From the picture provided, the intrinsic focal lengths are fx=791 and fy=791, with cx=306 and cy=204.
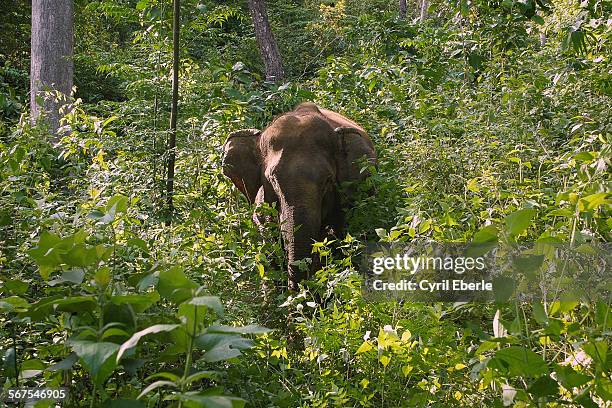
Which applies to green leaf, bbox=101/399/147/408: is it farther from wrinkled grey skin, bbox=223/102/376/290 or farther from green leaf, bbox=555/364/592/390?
wrinkled grey skin, bbox=223/102/376/290

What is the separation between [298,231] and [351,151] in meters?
1.12

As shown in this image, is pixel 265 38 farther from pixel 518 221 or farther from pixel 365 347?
pixel 518 221

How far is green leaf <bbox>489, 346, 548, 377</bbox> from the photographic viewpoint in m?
2.72

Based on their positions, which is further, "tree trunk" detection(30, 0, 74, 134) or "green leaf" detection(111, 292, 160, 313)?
"tree trunk" detection(30, 0, 74, 134)

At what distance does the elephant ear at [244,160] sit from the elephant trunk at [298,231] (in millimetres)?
684

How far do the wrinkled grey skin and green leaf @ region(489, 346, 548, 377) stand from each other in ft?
13.9

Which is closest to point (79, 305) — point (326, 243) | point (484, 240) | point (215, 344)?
point (215, 344)

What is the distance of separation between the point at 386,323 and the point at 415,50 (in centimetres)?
689

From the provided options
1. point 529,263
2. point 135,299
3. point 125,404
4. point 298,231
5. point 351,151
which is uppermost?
point 135,299

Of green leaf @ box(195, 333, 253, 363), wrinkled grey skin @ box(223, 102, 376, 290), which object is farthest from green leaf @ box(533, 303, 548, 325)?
wrinkled grey skin @ box(223, 102, 376, 290)

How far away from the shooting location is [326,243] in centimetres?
558

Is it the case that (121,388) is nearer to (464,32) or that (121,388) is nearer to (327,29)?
(464,32)

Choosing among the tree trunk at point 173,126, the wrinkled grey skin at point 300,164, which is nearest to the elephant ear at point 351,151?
the wrinkled grey skin at point 300,164

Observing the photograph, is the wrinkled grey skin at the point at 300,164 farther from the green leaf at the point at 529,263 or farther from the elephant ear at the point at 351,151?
the green leaf at the point at 529,263
